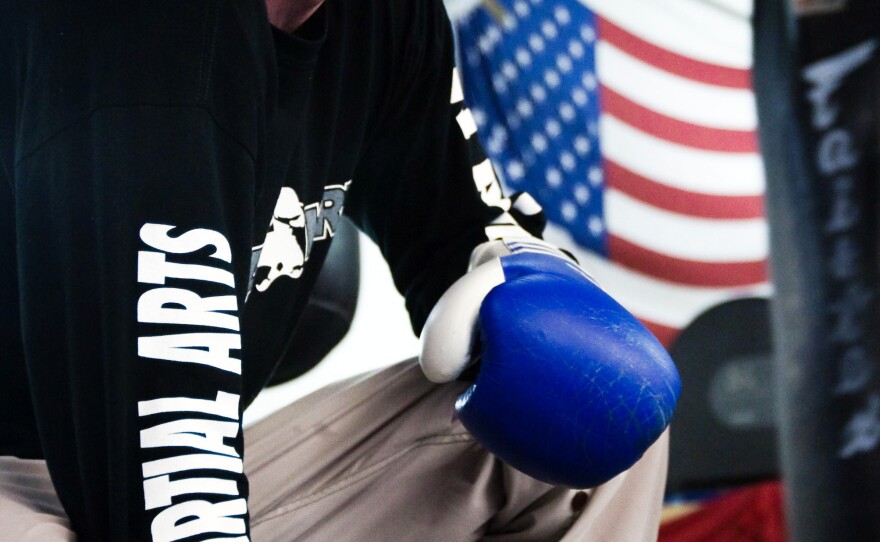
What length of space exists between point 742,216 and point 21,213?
121 centimetres

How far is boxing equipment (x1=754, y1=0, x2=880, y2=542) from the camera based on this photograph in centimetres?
136

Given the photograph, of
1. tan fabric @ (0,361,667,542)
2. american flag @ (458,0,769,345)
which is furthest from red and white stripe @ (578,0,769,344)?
tan fabric @ (0,361,667,542)

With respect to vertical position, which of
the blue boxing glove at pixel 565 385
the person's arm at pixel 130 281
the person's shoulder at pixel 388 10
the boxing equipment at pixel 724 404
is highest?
the person's shoulder at pixel 388 10

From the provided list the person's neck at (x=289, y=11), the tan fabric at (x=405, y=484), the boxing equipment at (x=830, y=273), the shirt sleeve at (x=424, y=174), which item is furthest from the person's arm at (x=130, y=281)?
the boxing equipment at (x=830, y=273)

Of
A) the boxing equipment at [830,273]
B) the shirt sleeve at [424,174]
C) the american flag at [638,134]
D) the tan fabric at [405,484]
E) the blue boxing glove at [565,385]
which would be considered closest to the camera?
the blue boxing glove at [565,385]

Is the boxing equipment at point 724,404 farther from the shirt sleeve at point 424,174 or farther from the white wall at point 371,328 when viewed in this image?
the shirt sleeve at point 424,174

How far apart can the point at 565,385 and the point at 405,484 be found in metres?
0.28

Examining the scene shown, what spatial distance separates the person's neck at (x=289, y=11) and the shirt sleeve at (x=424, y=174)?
0.20m

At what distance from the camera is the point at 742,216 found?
1.60 metres

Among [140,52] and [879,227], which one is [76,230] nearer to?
[140,52]

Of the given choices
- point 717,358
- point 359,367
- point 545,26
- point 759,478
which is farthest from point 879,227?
point 359,367

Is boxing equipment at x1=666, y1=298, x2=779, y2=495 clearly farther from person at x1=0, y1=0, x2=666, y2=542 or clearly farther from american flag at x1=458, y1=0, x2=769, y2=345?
person at x1=0, y1=0, x2=666, y2=542

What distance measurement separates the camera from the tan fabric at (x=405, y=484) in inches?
37.1

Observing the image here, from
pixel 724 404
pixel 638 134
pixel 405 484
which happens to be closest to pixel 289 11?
pixel 405 484
